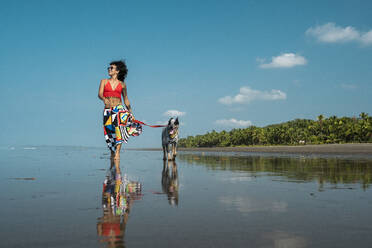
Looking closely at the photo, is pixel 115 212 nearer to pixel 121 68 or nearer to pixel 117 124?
pixel 117 124

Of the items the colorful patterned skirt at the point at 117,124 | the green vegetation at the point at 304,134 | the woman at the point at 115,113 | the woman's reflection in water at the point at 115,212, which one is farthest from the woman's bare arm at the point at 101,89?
the green vegetation at the point at 304,134

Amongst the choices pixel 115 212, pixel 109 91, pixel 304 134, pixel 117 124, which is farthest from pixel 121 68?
pixel 304 134

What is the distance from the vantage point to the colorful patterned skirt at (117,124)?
36.4ft

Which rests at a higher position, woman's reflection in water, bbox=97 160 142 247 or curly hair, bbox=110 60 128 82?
curly hair, bbox=110 60 128 82

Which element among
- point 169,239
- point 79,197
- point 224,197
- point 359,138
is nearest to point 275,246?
point 169,239

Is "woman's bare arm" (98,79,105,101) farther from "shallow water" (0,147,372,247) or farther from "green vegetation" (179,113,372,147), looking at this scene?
"green vegetation" (179,113,372,147)

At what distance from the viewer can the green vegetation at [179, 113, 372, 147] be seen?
253ft

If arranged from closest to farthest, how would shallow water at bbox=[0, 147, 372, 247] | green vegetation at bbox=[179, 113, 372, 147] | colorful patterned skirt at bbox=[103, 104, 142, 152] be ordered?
1. shallow water at bbox=[0, 147, 372, 247]
2. colorful patterned skirt at bbox=[103, 104, 142, 152]
3. green vegetation at bbox=[179, 113, 372, 147]

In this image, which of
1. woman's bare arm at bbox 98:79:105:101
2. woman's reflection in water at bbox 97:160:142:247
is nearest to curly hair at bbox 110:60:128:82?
woman's bare arm at bbox 98:79:105:101

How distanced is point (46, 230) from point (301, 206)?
9.28 feet

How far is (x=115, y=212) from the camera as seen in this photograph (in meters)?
3.52

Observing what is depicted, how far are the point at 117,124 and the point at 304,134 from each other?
8893cm

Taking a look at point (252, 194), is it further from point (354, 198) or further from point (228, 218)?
point (228, 218)

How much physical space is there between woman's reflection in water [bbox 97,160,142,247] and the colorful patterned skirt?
548cm
